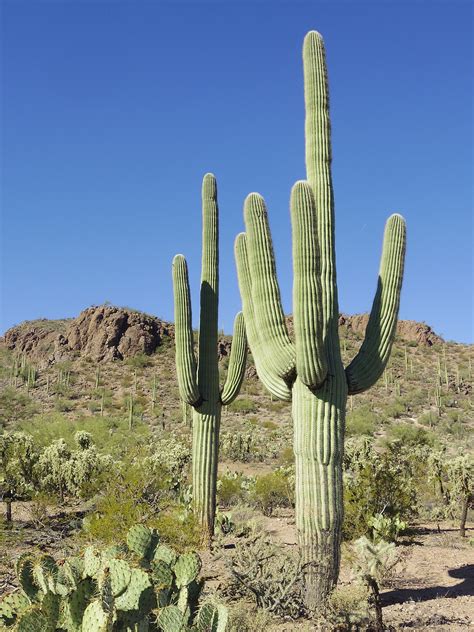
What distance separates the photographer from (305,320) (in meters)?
7.50

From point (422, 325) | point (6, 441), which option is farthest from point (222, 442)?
point (422, 325)

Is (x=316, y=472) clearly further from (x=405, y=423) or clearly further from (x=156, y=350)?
(x=156, y=350)

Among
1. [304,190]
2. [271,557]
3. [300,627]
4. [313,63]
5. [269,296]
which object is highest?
[313,63]

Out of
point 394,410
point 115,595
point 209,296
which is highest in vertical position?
point 209,296

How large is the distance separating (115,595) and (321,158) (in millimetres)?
6025

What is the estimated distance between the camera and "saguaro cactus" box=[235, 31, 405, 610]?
7.48 m

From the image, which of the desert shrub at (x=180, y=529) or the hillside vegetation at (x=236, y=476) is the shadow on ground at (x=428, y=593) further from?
the desert shrub at (x=180, y=529)

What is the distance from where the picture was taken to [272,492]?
16922mm

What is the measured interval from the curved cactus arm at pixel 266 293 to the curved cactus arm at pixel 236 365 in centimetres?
318

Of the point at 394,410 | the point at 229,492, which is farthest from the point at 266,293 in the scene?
the point at 394,410

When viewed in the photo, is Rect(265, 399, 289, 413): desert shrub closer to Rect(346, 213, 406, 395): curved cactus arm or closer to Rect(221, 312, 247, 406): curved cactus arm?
Rect(221, 312, 247, 406): curved cactus arm

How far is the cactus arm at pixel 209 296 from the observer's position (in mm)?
11477

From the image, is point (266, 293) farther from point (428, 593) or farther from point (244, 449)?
point (244, 449)

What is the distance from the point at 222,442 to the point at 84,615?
893 inches
